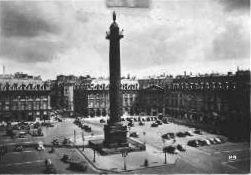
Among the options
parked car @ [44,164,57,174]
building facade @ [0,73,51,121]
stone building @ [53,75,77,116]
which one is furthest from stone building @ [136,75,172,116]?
parked car @ [44,164,57,174]

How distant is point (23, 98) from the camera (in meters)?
53.8

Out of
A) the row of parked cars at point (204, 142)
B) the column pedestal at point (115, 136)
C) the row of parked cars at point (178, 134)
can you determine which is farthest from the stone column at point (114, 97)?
the row of parked cars at point (178, 134)

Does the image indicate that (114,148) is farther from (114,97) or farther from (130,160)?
(114,97)

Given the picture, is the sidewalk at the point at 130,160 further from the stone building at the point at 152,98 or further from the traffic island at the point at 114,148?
the stone building at the point at 152,98

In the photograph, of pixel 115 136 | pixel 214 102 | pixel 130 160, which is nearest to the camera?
pixel 130 160

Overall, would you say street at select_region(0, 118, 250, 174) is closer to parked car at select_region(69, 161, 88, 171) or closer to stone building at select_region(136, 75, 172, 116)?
parked car at select_region(69, 161, 88, 171)

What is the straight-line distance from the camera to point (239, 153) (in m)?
31.5

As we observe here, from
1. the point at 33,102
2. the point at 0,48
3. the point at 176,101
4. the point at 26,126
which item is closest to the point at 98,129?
the point at 26,126

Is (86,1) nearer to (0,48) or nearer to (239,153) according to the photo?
(0,48)

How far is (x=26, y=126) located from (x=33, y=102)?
28.7ft

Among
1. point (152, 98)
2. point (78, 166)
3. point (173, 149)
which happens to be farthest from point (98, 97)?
point (78, 166)

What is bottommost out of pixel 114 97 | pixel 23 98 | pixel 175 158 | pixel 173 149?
pixel 175 158

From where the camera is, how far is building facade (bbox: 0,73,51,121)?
5047 cm

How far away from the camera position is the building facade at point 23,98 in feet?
166
